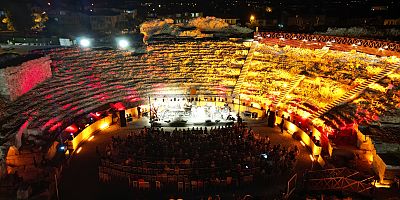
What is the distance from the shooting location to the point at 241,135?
885 inches

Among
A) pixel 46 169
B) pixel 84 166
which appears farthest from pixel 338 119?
pixel 46 169

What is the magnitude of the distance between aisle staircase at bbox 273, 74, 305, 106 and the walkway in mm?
4261

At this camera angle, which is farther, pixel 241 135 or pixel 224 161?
pixel 241 135

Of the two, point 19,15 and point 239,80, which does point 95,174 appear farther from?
point 19,15

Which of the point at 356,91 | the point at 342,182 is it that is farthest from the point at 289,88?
the point at 342,182

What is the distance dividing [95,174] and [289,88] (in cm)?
1875

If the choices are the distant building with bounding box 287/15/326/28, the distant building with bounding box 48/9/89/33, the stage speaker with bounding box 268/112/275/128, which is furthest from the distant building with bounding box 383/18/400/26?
the distant building with bounding box 48/9/89/33

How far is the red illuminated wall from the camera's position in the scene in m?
22.2

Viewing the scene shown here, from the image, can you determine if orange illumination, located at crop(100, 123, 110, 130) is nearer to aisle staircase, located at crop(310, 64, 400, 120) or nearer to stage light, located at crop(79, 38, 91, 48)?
stage light, located at crop(79, 38, 91, 48)

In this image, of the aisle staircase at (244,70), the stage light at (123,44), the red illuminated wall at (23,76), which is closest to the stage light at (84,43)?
the stage light at (123,44)

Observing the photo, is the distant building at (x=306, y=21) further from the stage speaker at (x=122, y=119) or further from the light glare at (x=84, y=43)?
the stage speaker at (x=122, y=119)

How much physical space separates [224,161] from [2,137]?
12.9 meters

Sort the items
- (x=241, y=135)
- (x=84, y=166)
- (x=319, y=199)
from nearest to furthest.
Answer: (x=319, y=199), (x=84, y=166), (x=241, y=135)

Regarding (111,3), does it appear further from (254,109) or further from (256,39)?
(254,109)
